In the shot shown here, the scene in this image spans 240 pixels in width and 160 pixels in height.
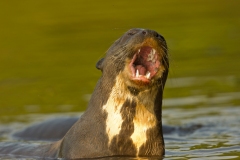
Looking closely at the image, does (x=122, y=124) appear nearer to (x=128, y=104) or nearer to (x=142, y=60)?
(x=128, y=104)

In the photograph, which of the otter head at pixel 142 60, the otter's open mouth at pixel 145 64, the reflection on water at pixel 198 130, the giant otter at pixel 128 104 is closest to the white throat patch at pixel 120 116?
the giant otter at pixel 128 104

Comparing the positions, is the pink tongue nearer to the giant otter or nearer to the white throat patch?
the giant otter

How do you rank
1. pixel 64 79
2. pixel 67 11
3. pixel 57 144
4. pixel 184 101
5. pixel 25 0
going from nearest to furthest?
pixel 57 144
pixel 184 101
pixel 64 79
pixel 67 11
pixel 25 0

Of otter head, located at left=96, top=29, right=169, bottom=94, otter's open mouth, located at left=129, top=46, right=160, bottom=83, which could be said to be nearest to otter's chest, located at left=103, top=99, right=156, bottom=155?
otter head, located at left=96, top=29, right=169, bottom=94

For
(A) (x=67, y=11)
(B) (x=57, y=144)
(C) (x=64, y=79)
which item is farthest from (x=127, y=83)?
(A) (x=67, y=11)

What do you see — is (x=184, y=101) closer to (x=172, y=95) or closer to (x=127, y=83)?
(x=172, y=95)

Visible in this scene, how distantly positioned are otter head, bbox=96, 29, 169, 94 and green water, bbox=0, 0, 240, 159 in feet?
1.09

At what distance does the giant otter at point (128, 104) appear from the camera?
8.40m

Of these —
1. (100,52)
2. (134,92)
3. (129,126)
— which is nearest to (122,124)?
(129,126)

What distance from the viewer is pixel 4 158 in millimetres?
9852

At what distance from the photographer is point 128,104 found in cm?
858

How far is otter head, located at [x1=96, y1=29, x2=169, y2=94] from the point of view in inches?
328

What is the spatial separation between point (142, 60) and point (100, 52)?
788cm

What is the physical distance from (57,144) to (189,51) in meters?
7.28
